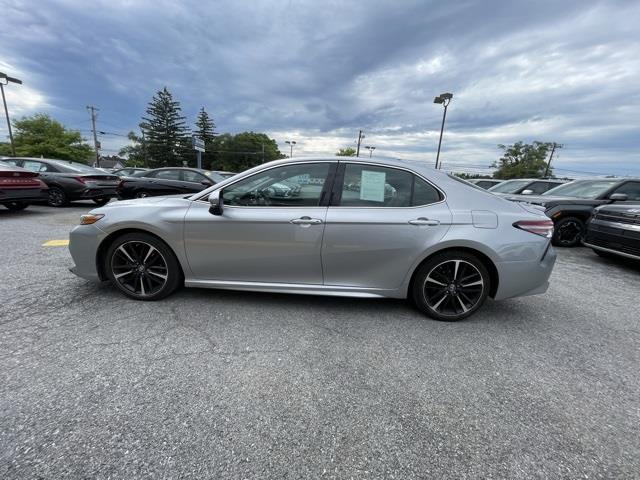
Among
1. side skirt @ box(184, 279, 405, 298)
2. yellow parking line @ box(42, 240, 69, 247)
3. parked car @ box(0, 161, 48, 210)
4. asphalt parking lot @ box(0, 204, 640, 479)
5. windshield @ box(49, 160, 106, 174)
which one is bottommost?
asphalt parking lot @ box(0, 204, 640, 479)

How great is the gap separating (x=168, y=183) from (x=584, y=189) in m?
10.8

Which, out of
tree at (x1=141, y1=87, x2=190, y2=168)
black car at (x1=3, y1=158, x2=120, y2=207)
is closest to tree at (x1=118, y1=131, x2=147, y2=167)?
tree at (x1=141, y1=87, x2=190, y2=168)

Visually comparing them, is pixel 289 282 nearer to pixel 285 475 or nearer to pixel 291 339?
pixel 291 339

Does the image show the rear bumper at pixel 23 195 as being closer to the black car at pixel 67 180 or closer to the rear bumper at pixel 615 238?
the black car at pixel 67 180

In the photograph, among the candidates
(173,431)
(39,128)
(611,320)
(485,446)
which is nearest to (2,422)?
(173,431)

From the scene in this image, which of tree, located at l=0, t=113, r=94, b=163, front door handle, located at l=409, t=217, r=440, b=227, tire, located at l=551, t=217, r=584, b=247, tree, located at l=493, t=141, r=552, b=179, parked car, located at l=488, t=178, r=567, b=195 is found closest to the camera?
front door handle, located at l=409, t=217, r=440, b=227

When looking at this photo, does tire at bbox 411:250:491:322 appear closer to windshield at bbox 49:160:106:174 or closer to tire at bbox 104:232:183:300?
tire at bbox 104:232:183:300

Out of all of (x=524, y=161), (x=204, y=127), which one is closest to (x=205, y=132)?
(x=204, y=127)

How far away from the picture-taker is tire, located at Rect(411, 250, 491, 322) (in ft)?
9.27

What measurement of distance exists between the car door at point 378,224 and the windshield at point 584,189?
6.29 meters

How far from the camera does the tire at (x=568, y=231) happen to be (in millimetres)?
6707

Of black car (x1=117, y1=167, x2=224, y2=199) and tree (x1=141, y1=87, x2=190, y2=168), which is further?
tree (x1=141, y1=87, x2=190, y2=168)

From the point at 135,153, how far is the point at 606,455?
92.8m

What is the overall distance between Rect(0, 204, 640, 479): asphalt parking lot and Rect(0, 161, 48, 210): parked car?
5282 mm
